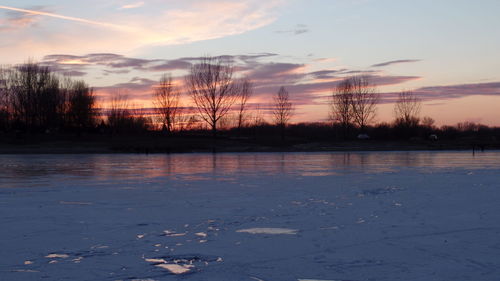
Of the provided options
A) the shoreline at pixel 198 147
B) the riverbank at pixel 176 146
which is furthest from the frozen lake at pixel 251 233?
the riverbank at pixel 176 146

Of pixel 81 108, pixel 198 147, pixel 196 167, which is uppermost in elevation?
pixel 81 108

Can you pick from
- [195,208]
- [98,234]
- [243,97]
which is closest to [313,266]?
[98,234]

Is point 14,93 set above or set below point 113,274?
above

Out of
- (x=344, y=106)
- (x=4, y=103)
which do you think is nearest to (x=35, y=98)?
(x=4, y=103)

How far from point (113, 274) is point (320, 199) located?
6.36m

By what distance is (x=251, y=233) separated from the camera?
7.02 metres

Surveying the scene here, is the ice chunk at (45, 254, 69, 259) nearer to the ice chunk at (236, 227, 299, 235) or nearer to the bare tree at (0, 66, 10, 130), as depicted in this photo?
the ice chunk at (236, 227, 299, 235)

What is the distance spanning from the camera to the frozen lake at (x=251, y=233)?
16.8 ft

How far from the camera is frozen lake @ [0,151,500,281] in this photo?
5.13m

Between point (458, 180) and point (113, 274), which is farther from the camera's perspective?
point (458, 180)

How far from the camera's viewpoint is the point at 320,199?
10.6 metres

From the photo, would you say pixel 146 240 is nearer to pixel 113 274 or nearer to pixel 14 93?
pixel 113 274

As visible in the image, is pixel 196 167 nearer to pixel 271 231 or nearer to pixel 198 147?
pixel 271 231

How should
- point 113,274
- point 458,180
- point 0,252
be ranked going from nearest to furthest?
point 113,274 < point 0,252 < point 458,180
